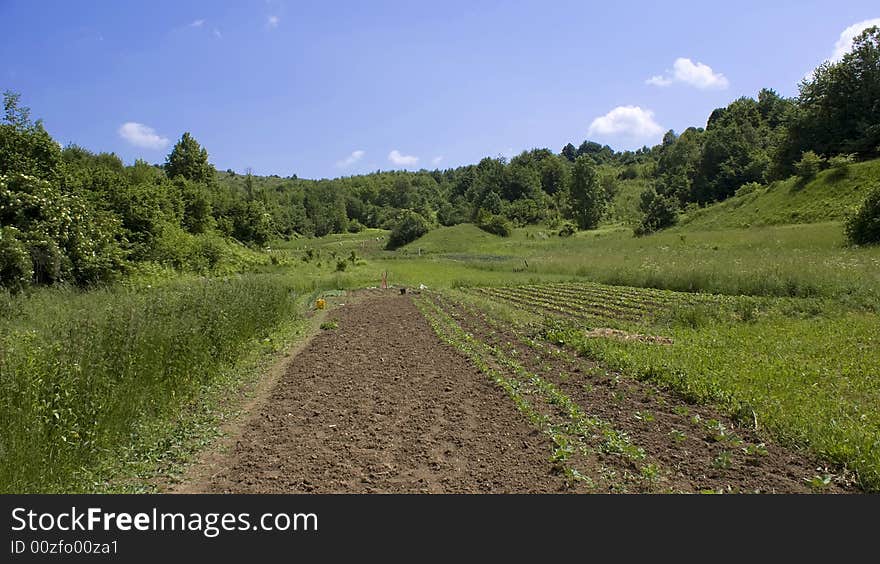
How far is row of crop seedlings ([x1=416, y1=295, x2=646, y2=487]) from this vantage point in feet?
18.4

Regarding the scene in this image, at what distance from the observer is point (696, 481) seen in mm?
4984

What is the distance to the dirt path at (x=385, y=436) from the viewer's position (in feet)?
16.7

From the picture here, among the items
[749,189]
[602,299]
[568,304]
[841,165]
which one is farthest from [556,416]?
[749,189]

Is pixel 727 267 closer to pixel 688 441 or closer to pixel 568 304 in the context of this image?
pixel 568 304

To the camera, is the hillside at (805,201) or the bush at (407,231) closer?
the hillside at (805,201)

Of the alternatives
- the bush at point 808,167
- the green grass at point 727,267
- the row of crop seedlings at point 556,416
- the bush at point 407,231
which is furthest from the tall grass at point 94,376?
the bush at point 407,231

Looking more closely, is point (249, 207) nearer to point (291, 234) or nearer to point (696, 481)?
point (291, 234)

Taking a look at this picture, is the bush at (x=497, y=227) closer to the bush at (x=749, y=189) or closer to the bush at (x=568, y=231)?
the bush at (x=568, y=231)

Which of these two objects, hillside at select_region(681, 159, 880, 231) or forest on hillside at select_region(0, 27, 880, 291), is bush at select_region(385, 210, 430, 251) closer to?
forest on hillside at select_region(0, 27, 880, 291)

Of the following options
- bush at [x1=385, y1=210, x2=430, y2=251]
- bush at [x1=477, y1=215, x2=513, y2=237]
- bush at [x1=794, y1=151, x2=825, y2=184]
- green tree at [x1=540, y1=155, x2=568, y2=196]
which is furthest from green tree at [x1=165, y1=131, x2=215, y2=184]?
green tree at [x1=540, y1=155, x2=568, y2=196]

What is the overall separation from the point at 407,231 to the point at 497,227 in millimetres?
13382

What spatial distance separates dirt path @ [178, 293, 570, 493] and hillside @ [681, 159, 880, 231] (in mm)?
37009

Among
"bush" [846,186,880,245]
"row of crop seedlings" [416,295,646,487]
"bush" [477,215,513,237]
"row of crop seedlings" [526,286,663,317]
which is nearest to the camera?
"row of crop seedlings" [416,295,646,487]

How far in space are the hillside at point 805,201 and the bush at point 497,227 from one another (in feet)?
99.4
